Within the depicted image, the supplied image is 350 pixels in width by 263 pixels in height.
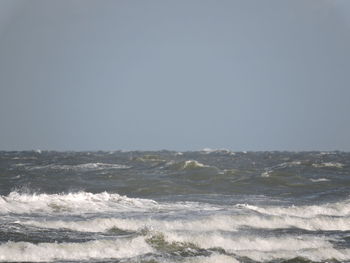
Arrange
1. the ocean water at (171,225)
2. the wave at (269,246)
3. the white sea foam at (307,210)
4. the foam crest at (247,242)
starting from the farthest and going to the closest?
the white sea foam at (307,210)
the foam crest at (247,242)
the wave at (269,246)
the ocean water at (171,225)

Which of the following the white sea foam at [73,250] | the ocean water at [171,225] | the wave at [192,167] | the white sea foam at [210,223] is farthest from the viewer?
the wave at [192,167]

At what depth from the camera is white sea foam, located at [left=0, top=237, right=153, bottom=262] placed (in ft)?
34.1

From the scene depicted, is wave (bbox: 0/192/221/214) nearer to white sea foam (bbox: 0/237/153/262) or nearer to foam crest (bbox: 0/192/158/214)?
foam crest (bbox: 0/192/158/214)

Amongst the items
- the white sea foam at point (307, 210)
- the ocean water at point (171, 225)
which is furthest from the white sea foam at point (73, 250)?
the white sea foam at point (307, 210)

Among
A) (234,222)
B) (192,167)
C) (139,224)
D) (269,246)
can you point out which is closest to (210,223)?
(234,222)

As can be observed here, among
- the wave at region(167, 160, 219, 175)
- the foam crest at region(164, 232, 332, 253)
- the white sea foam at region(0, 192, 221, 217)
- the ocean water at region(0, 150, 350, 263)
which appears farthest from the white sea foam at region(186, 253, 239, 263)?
the wave at region(167, 160, 219, 175)

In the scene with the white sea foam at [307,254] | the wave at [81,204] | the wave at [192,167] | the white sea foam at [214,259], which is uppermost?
the wave at [192,167]

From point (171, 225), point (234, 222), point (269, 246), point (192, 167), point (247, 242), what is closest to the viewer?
point (269, 246)

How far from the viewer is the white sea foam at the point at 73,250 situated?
10391 millimetres

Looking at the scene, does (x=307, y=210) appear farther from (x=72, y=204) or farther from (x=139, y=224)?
(x=72, y=204)

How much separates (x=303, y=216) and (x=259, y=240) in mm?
5713

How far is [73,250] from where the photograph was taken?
36.2 ft

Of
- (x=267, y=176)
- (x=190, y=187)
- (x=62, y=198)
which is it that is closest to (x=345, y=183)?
(x=267, y=176)

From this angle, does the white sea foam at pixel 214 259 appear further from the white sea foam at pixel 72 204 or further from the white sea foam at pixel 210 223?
the white sea foam at pixel 72 204
